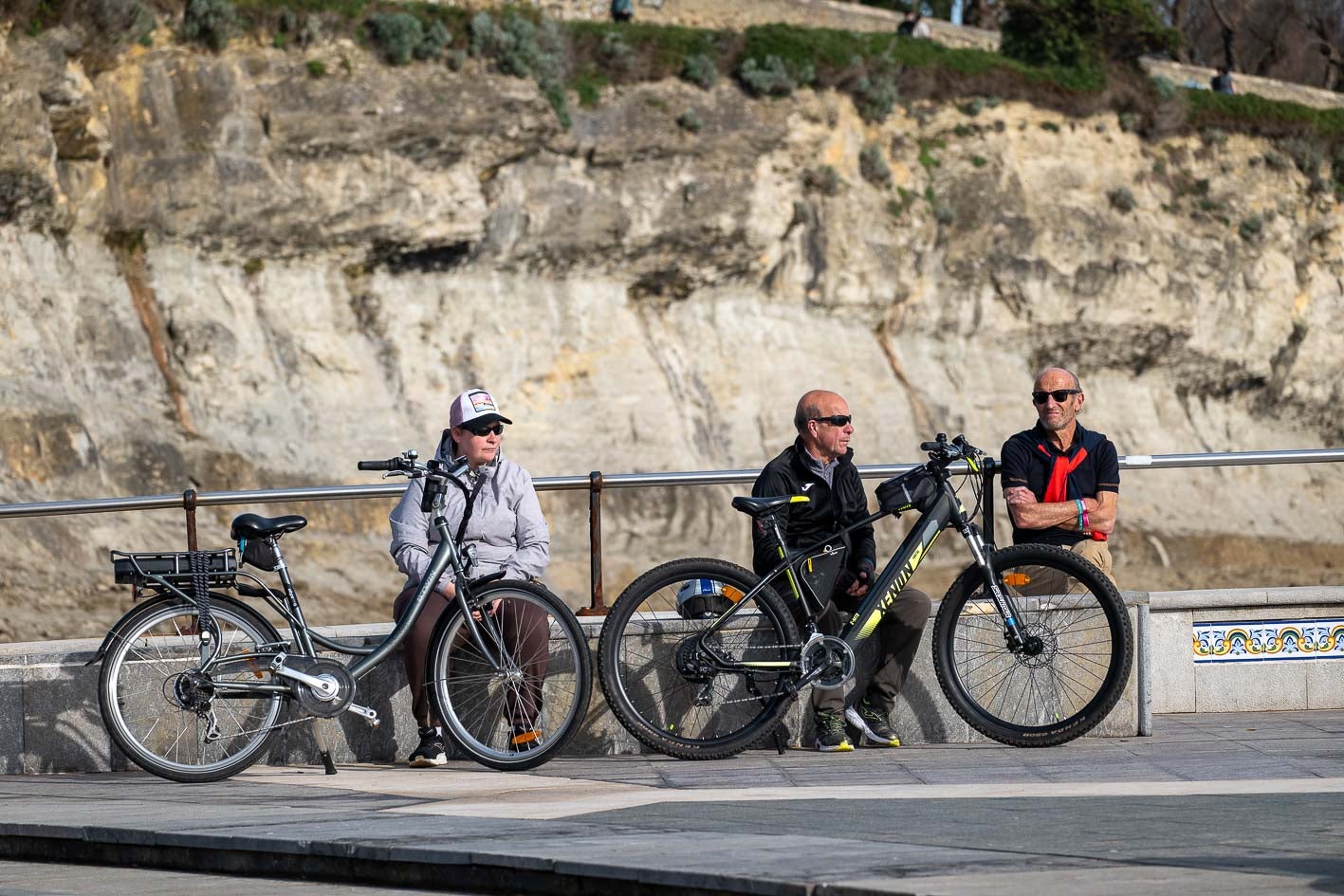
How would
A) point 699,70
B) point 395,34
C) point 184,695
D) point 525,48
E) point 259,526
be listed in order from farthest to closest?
point 699,70, point 525,48, point 395,34, point 259,526, point 184,695

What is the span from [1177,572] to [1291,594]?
2520 cm

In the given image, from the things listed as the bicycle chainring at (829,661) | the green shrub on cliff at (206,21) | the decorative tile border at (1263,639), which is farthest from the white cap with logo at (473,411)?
the green shrub on cliff at (206,21)

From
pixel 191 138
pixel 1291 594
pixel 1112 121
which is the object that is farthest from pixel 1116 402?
pixel 1291 594

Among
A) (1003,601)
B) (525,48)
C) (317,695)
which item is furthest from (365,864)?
(525,48)

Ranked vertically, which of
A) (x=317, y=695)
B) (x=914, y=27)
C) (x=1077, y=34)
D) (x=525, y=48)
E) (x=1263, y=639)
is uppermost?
(x=914, y=27)

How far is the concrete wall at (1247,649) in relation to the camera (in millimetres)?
8445

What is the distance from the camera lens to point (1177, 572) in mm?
32750

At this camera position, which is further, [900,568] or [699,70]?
[699,70]

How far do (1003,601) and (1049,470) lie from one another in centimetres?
87

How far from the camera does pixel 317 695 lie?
6793 millimetres

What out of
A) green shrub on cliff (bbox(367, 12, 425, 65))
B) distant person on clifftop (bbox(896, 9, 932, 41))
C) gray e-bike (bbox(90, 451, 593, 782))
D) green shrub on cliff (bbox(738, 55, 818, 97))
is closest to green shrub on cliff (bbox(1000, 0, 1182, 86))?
distant person on clifftop (bbox(896, 9, 932, 41))

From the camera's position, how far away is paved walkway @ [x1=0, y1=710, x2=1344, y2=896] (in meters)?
4.25

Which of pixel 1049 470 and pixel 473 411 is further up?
pixel 473 411

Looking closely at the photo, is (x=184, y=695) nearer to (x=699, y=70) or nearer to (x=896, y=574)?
(x=896, y=574)
